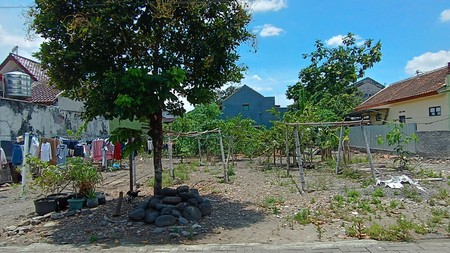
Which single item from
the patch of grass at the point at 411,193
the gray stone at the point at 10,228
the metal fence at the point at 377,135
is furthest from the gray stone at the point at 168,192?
the metal fence at the point at 377,135

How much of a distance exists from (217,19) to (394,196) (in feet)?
19.3

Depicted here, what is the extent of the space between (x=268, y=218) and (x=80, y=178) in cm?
427

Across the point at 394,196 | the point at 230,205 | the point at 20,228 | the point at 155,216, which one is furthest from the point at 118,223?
the point at 394,196

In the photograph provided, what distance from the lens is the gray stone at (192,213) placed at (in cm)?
631

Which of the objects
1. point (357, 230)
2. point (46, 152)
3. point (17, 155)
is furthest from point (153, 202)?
point (17, 155)

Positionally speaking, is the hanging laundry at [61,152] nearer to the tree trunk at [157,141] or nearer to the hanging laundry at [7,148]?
the hanging laundry at [7,148]

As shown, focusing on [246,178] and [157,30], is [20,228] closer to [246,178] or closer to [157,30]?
[157,30]

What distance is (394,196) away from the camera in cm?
808

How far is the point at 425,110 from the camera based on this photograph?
21859 millimetres

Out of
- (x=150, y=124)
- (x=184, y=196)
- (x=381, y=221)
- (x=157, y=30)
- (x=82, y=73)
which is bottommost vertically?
(x=381, y=221)

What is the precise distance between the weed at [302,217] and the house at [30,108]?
17.4 ft

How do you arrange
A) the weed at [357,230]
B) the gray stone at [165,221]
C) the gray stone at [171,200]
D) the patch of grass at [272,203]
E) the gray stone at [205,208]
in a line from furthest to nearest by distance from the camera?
the patch of grass at [272,203], the gray stone at [205,208], the gray stone at [171,200], the gray stone at [165,221], the weed at [357,230]

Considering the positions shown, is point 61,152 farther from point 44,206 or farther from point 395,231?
point 395,231

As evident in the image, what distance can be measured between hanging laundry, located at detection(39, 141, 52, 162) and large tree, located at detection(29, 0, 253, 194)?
5173mm
